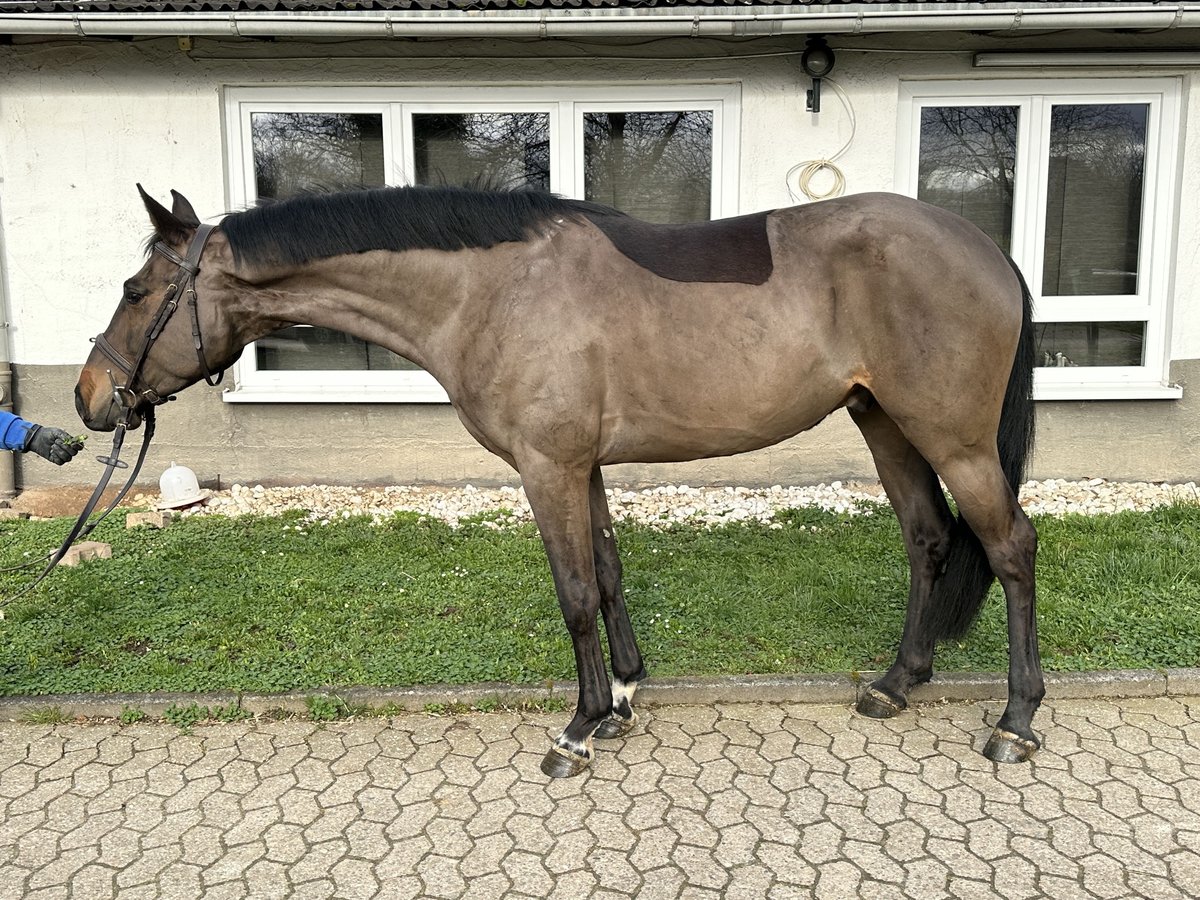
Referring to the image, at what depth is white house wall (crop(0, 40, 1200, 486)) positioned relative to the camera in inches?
255

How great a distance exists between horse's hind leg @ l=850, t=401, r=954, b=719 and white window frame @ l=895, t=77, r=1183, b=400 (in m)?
3.78

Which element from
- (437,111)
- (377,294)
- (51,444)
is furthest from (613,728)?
(437,111)

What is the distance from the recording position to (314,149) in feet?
22.7

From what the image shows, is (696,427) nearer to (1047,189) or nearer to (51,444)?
(51,444)

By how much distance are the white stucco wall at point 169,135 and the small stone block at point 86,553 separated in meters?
2.30

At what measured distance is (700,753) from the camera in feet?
10.3

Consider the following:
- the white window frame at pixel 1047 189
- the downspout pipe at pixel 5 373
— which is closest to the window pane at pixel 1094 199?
the white window frame at pixel 1047 189

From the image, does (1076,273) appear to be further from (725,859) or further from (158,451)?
(158,451)

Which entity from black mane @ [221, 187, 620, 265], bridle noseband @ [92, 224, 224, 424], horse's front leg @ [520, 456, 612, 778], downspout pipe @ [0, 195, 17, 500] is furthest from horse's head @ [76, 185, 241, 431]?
downspout pipe @ [0, 195, 17, 500]

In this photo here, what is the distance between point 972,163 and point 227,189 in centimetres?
586

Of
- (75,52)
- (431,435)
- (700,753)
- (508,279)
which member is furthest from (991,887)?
(75,52)

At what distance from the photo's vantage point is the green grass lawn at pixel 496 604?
146 inches

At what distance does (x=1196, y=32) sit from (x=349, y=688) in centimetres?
729

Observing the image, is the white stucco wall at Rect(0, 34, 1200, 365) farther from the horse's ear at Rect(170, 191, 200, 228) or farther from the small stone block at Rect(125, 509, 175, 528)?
the horse's ear at Rect(170, 191, 200, 228)
